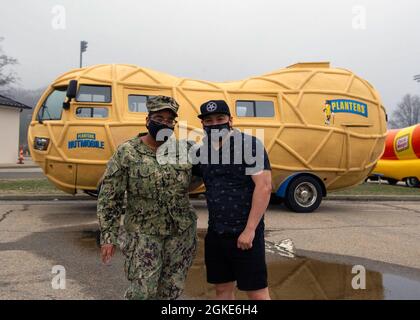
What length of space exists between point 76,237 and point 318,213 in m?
5.56

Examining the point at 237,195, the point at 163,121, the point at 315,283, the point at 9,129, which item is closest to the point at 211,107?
the point at 163,121

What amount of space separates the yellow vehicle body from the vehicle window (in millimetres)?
55

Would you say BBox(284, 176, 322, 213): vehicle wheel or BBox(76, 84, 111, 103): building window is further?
BBox(284, 176, 322, 213): vehicle wheel

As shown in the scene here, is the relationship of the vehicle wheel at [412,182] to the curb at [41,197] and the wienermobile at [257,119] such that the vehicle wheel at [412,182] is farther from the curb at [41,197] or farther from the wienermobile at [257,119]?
the curb at [41,197]

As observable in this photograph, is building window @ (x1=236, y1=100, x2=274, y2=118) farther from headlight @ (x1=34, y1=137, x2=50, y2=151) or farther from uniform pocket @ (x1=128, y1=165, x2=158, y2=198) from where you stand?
uniform pocket @ (x1=128, y1=165, x2=158, y2=198)

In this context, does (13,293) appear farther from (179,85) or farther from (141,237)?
(179,85)

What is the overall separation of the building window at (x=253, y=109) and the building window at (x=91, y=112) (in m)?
2.90

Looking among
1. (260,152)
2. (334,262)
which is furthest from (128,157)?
(334,262)

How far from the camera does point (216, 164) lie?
2816 mm

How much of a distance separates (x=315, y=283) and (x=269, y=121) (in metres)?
5.23

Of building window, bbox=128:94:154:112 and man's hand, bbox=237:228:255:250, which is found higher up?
building window, bbox=128:94:154:112

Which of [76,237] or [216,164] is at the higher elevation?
[216,164]

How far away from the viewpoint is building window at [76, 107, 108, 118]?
8344mm

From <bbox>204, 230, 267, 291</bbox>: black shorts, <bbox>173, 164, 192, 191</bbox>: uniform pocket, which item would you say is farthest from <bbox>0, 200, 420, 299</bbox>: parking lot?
<bbox>173, 164, 192, 191</bbox>: uniform pocket
